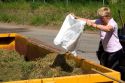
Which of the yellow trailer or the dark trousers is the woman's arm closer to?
the yellow trailer

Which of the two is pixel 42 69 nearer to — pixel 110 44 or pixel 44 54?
pixel 44 54

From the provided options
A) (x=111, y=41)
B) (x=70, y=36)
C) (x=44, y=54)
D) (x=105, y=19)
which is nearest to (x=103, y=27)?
(x=105, y=19)

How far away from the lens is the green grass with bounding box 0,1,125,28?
82.8ft

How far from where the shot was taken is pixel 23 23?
26.6m

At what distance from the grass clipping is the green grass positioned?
16262 millimetres

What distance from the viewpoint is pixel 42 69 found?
600cm

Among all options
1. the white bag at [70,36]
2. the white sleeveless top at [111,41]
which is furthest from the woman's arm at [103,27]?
the white bag at [70,36]

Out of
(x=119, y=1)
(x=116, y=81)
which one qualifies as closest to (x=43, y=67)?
(x=116, y=81)

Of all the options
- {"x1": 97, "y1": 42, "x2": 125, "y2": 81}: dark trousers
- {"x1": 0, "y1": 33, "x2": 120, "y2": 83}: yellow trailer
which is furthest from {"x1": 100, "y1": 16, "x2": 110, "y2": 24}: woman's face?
{"x1": 0, "y1": 33, "x2": 120, "y2": 83}: yellow trailer

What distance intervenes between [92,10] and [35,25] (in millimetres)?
3899

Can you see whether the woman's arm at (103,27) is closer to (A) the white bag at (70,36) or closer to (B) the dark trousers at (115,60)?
(A) the white bag at (70,36)

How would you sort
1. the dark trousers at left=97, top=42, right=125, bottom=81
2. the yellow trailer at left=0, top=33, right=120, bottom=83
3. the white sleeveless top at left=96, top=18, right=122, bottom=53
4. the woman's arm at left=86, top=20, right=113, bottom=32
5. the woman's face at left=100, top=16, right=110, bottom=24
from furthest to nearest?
the dark trousers at left=97, top=42, right=125, bottom=81
the white sleeveless top at left=96, top=18, right=122, bottom=53
the woman's face at left=100, top=16, right=110, bottom=24
the woman's arm at left=86, top=20, right=113, bottom=32
the yellow trailer at left=0, top=33, right=120, bottom=83

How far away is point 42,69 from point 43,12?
22633mm

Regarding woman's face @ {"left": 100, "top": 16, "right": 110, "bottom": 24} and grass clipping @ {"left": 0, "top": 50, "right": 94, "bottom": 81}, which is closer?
grass clipping @ {"left": 0, "top": 50, "right": 94, "bottom": 81}
